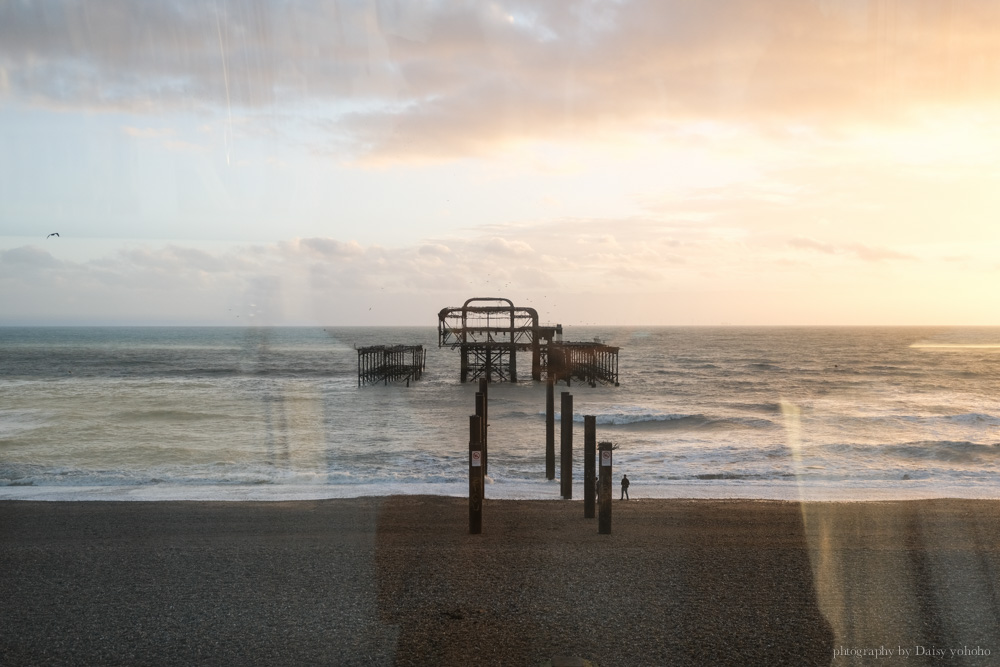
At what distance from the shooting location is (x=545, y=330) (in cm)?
5050

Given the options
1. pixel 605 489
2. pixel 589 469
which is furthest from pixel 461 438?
pixel 605 489

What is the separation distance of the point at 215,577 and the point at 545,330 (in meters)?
42.1

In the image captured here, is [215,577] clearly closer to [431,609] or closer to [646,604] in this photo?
[431,609]

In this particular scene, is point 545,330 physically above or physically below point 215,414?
above

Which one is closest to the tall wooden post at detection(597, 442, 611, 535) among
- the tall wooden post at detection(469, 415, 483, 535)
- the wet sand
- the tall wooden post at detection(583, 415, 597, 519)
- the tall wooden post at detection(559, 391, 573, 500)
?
the wet sand

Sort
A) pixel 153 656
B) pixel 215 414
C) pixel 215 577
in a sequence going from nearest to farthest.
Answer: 1. pixel 153 656
2. pixel 215 577
3. pixel 215 414

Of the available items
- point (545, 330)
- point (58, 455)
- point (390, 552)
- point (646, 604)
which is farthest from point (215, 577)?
point (545, 330)

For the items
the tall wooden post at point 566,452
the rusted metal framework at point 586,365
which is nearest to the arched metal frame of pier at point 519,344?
the rusted metal framework at point 586,365

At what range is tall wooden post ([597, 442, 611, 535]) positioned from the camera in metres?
10.7

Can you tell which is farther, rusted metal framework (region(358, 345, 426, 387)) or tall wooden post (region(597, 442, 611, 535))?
rusted metal framework (region(358, 345, 426, 387))

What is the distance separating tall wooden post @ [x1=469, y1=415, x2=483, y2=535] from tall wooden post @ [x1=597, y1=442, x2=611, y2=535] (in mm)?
1758

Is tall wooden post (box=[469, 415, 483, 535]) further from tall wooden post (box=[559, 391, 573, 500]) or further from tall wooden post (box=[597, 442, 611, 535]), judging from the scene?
tall wooden post (box=[559, 391, 573, 500])

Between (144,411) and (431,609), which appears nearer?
(431,609)

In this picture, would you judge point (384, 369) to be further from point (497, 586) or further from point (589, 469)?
point (497, 586)
